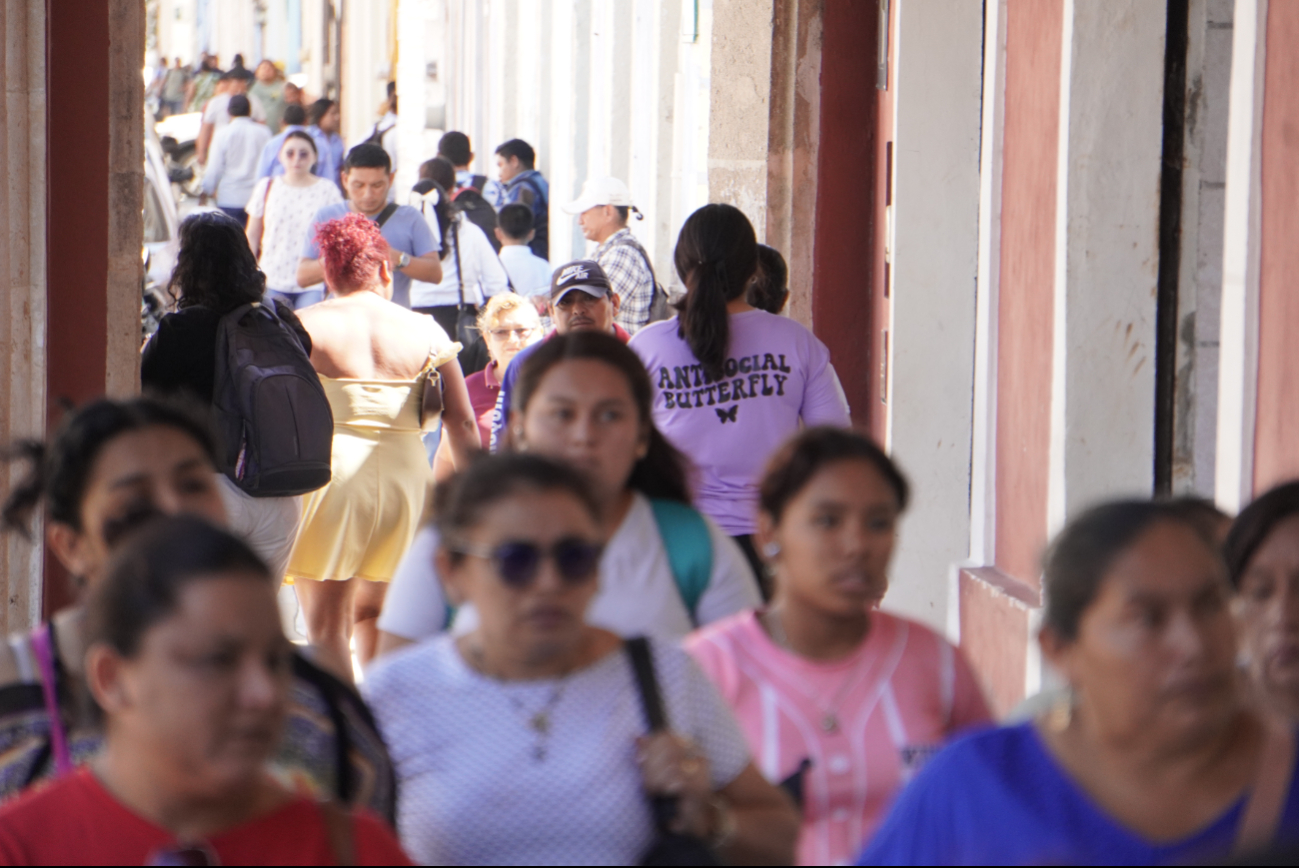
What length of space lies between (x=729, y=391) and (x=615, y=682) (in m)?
2.95

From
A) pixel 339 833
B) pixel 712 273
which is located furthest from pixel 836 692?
pixel 712 273

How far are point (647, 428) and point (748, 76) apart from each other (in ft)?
22.7

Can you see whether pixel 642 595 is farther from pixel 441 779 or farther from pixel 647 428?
pixel 441 779

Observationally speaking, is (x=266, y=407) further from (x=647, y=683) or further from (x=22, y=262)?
(x=647, y=683)

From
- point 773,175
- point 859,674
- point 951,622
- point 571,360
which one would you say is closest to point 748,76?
point 773,175

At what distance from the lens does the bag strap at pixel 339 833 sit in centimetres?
229

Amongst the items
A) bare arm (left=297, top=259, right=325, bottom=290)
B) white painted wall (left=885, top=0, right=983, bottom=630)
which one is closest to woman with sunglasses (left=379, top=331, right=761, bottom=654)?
white painted wall (left=885, top=0, right=983, bottom=630)

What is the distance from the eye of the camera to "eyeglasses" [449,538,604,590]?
272cm

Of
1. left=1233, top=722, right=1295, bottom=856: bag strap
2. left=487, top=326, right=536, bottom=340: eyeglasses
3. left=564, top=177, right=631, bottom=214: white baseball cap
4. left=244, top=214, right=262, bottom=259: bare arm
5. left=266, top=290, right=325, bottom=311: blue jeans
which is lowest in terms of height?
left=1233, top=722, right=1295, bottom=856: bag strap

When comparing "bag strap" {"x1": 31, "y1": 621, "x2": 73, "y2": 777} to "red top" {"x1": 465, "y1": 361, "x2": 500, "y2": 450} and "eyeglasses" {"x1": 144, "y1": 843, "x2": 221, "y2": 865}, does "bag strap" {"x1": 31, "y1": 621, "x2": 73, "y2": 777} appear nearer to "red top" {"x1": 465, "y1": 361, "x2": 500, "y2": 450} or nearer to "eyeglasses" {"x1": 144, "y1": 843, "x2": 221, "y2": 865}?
"eyeglasses" {"x1": 144, "y1": 843, "x2": 221, "y2": 865}

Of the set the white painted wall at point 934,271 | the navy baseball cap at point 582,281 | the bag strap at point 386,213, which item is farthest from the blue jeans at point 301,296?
the navy baseball cap at point 582,281

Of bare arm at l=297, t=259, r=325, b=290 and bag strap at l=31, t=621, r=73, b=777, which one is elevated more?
bare arm at l=297, t=259, r=325, b=290

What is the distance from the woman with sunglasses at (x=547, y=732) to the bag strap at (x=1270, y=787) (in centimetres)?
76

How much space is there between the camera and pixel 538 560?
273 centimetres
